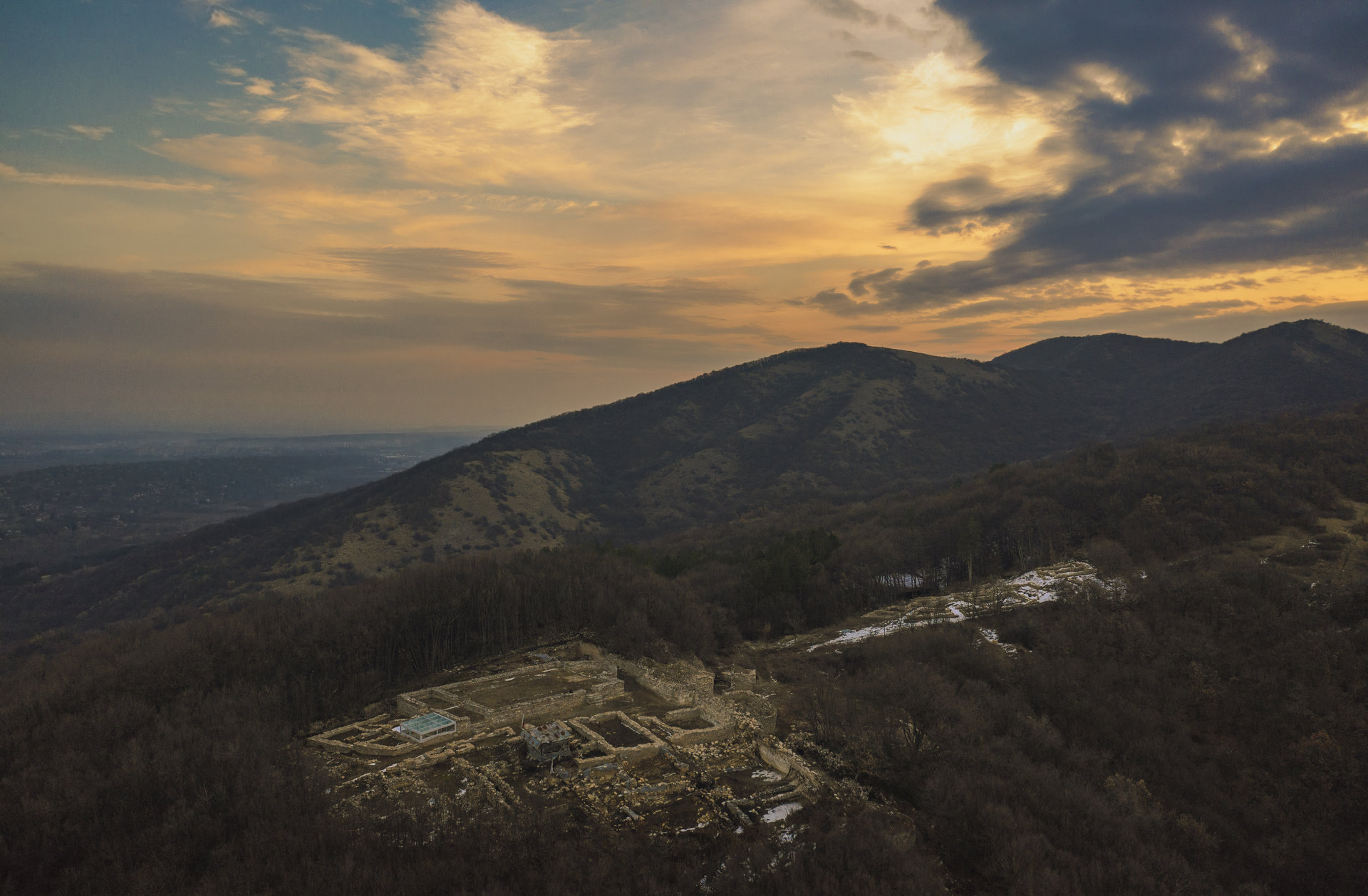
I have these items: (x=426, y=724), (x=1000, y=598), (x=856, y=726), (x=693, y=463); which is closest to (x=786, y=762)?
(x=856, y=726)

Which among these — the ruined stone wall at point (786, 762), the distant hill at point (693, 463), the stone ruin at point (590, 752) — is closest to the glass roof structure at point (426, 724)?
the stone ruin at point (590, 752)

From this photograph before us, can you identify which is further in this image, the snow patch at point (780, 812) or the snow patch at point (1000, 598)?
the snow patch at point (1000, 598)

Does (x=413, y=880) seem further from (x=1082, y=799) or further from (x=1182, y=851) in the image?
(x=1182, y=851)

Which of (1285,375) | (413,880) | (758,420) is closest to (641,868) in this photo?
(413,880)

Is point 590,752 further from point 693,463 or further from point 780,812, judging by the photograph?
point 693,463

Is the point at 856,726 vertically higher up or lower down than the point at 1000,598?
higher up

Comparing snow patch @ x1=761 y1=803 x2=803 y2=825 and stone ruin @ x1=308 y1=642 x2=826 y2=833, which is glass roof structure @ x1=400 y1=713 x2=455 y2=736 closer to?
stone ruin @ x1=308 y1=642 x2=826 y2=833

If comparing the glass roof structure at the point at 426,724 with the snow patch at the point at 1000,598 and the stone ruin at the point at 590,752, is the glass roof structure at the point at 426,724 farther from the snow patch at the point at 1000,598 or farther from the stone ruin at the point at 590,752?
the snow patch at the point at 1000,598
